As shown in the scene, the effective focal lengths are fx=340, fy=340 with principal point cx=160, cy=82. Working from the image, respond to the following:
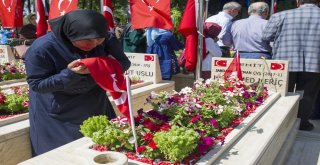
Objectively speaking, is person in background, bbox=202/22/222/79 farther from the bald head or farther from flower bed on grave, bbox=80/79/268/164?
flower bed on grave, bbox=80/79/268/164

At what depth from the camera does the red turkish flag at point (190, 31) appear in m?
4.64

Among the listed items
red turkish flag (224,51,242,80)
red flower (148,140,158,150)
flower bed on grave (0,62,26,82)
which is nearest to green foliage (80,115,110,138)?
Answer: red flower (148,140,158,150)

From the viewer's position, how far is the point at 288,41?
13.4 ft

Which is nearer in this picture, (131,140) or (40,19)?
(131,140)

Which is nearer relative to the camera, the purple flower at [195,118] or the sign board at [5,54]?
the purple flower at [195,118]

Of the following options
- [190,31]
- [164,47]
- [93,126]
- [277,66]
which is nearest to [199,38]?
[190,31]

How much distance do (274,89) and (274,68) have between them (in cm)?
26

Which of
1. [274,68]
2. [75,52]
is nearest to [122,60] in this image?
[75,52]

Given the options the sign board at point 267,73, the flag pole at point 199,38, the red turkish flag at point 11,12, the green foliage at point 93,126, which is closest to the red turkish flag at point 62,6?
the red turkish flag at point 11,12

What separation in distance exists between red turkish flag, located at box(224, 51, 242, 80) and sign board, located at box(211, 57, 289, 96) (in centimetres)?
11

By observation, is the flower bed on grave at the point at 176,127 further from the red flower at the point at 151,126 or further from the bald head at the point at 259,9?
the bald head at the point at 259,9

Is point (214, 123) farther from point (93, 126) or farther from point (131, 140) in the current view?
point (93, 126)

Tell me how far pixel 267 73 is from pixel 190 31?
126cm

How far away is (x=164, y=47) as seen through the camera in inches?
225
